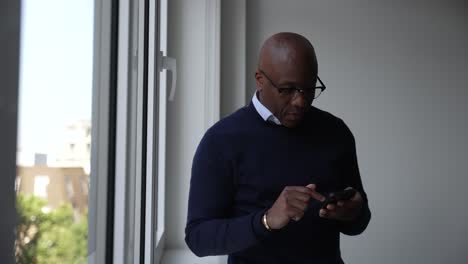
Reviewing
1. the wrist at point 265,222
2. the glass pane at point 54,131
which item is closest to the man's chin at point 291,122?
the wrist at point 265,222

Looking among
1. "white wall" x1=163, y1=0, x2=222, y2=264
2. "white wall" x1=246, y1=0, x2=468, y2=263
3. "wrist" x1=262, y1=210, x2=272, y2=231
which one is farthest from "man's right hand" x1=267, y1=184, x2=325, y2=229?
"white wall" x1=246, y1=0, x2=468, y2=263

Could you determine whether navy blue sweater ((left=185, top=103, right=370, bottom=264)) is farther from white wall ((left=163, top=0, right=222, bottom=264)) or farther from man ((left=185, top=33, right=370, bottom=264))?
white wall ((left=163, top=0, right=222, bottom=264))

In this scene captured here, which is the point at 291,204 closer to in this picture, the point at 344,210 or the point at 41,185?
the point at 344,210

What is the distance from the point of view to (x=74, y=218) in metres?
0.70

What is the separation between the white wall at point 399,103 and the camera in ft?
8.18

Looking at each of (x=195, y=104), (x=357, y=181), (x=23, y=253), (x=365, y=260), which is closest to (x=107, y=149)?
(x=23, y=253)

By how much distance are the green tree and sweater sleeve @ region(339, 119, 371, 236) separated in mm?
668

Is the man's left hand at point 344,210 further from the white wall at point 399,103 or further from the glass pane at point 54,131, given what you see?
the white wall at point 399,103

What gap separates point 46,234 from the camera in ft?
1.75

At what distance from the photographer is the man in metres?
1.00

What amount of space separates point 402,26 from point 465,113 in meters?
0.65

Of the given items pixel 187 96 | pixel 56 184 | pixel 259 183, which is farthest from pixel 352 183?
pixel 187 96

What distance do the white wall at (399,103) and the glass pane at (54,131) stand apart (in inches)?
69.8

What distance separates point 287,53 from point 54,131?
1.95ft
